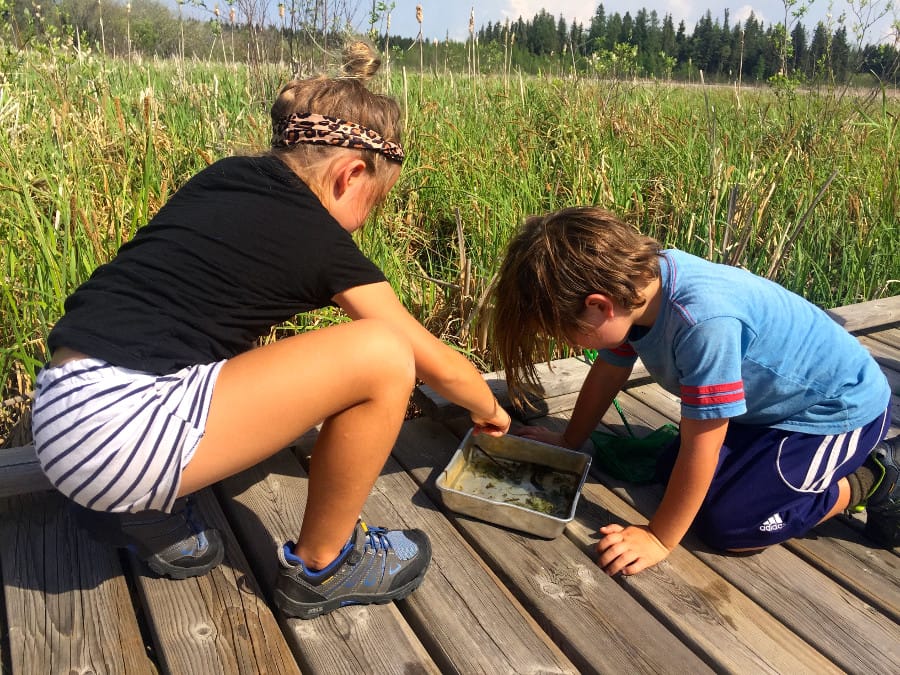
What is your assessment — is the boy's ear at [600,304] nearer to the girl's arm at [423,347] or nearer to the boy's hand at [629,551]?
the girl's arm at [423,347]

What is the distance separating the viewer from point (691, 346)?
146cm

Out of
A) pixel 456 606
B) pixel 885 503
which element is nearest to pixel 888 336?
pixel 885 503

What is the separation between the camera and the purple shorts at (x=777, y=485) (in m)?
1.59

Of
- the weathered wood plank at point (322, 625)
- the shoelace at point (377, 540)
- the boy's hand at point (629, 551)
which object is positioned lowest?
the weathered wood plank at point (322, 625)

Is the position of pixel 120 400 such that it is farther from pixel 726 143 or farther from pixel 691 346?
pixel 726 143

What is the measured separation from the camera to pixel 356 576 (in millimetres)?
1387

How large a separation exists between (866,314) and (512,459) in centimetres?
195

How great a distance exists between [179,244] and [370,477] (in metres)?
0.55

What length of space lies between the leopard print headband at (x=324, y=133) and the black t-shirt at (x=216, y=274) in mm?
64

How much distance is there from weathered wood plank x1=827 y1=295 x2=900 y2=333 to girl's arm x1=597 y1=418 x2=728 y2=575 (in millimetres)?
1727

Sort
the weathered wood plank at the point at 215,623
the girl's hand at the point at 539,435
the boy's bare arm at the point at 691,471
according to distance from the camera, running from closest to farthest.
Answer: the weathered wood plank at the point at 215,623
the boy's bare arm at the point at 691,471
the girl's hand at the point at 539,435

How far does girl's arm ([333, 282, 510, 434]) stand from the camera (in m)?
1.37

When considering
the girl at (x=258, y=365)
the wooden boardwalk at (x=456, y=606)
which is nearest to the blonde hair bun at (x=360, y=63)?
the girl at (x=258, y=365)

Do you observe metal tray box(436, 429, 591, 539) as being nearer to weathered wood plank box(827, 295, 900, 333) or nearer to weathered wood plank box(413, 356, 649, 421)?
weathered wood plank box(413, 356, 649, 421)
